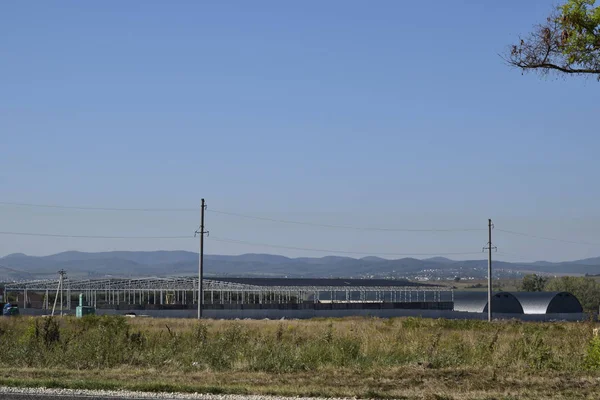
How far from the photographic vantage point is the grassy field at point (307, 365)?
14.6 metres

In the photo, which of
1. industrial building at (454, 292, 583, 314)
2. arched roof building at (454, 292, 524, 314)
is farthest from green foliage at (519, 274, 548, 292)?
industrial building at (454, 292, 583, 314)

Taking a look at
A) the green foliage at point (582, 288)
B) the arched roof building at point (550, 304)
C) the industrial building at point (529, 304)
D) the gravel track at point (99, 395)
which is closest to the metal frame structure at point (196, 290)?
the industrial building at point (529, 304)

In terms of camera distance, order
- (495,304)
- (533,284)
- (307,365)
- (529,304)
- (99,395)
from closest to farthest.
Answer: (99,395) → (307,365) → (495,304) → (529,304) → (533,284)

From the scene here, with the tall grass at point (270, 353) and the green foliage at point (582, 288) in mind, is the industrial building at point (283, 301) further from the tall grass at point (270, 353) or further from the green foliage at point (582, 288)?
the tall grass at point (270, 353)

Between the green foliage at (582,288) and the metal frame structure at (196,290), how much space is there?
2460cm

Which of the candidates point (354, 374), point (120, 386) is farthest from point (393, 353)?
point (120, 386)

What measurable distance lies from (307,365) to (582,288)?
96.8 m

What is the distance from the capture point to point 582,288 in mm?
107562

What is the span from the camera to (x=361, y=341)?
21.9 m

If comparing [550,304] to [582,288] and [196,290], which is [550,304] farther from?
[582,288]

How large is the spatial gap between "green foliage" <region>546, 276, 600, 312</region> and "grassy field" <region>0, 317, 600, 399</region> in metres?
80.7

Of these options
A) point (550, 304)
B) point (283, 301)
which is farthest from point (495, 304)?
point (283, 301)

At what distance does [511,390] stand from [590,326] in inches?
393

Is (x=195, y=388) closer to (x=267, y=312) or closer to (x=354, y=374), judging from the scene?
(x=354, y=374)
